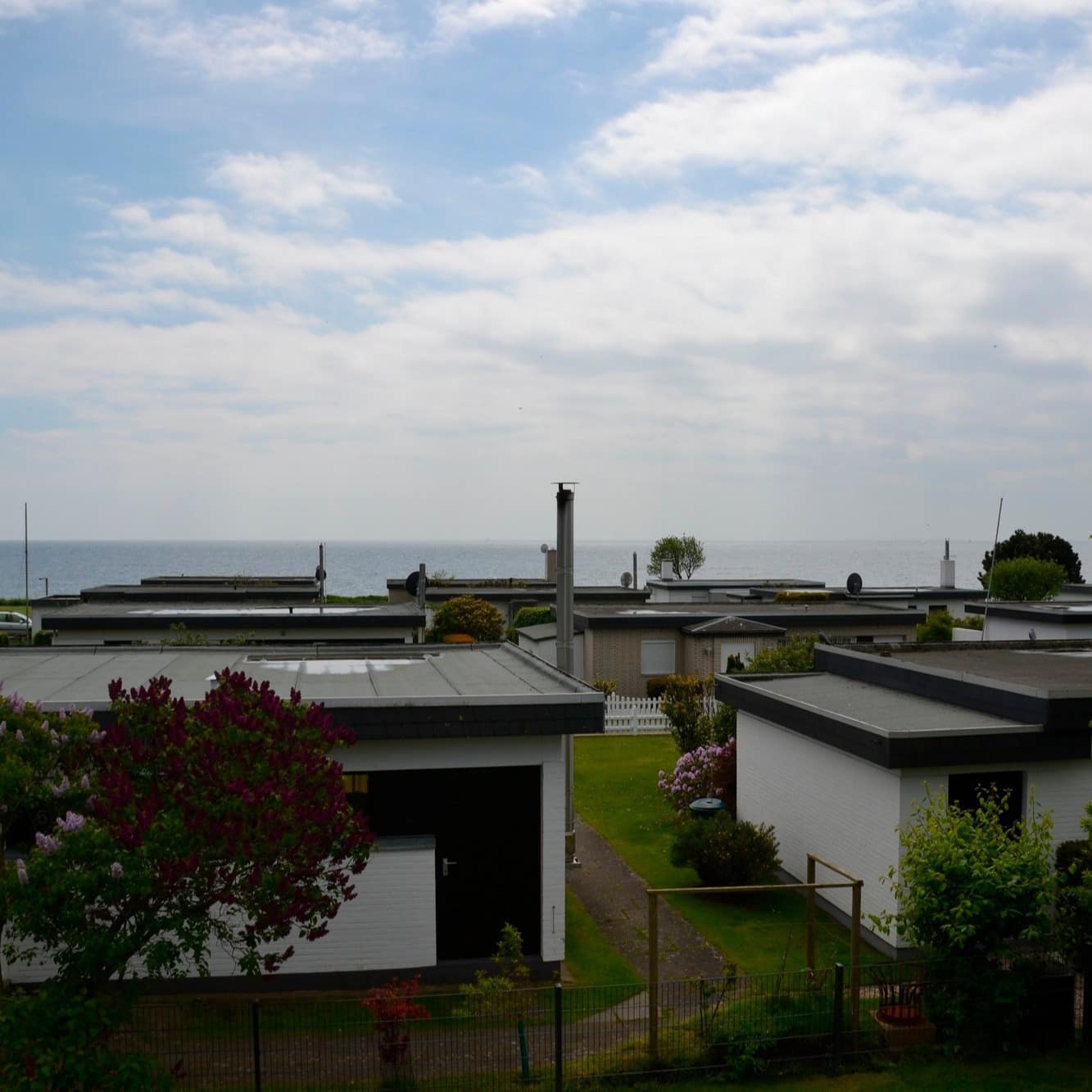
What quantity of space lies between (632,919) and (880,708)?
15.5ft

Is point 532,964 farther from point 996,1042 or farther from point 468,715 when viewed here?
point 996,1042

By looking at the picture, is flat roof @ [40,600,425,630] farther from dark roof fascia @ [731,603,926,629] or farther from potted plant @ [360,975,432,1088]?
potted plant @ [360,975,432,1088]

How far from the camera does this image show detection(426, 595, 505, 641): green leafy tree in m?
42.4

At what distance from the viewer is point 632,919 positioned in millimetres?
15391

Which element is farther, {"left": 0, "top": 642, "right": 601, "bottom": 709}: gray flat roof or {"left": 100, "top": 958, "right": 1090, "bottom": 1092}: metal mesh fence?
{"left": 0, "top": 642, "right": 601, "bottom": 709}: gray flat roof

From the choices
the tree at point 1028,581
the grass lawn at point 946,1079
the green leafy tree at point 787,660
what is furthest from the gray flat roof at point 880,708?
the tree at point 1028,581

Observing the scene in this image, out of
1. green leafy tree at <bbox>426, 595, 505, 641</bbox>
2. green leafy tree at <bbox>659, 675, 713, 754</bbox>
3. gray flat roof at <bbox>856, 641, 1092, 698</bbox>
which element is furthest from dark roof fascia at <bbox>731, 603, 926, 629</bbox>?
gray flat roof at <bbox>856, 641, 1092, 698</bbox>

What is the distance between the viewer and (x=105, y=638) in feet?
97.3

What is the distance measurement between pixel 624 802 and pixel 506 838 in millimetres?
9677

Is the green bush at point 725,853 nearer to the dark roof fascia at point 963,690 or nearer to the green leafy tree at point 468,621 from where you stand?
the dark roof fascia at point 963,690

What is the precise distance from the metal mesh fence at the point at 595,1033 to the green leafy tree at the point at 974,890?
1.47 ft

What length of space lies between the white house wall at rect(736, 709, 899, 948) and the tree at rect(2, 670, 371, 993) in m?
7.62

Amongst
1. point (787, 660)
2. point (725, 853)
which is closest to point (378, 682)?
point (725, 853)

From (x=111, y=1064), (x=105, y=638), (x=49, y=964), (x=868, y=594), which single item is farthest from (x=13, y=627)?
(x=111, y=1064)
